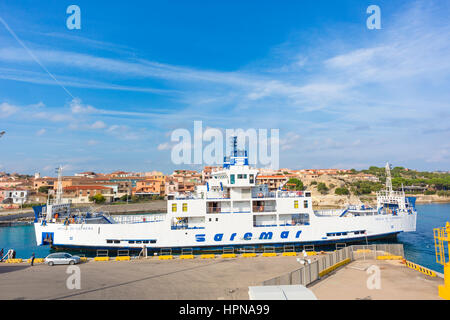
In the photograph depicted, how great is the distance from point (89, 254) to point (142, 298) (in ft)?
47.0

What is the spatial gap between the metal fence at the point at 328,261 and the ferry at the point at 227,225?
6.05 metres

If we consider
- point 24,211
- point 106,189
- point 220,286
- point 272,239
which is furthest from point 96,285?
point 106,189

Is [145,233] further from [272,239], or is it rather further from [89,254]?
[272,239]

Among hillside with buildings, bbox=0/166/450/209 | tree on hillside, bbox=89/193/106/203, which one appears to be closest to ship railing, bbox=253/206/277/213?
hillside with buildings, bbox=0/166/450/209

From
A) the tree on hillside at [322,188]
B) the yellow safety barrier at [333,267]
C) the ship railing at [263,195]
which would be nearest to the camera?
the yellow safety barrier at [333,267]

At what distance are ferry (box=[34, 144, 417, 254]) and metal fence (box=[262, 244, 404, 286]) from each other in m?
6.05

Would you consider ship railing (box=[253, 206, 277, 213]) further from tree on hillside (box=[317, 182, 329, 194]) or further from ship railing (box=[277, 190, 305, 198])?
tree on hillside (box=[317, 182, 329, 194])

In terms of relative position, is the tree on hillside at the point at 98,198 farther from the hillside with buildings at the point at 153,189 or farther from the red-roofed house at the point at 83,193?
the red-roofed house at the point at 83,193

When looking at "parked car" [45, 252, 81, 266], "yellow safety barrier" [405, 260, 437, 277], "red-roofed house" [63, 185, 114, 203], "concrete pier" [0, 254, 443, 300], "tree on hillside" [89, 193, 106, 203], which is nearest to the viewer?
"concrete pier" [0, 254, 443, 300]

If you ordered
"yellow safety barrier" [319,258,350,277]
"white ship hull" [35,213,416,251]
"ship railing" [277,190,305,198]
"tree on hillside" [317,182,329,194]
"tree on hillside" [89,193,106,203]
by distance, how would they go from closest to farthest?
"yellow safety barrier" [319,258,350,277] → "white ship hull" [35,213,416,251] → "ship railing" [277,190,305,198] → "tree on hillside" [89,193,106,203] → "tree on hillside" [317,182,329,194]

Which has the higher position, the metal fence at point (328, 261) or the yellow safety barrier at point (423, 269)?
the metal fence at point (328, 261)

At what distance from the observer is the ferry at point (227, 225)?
2103 centimetres

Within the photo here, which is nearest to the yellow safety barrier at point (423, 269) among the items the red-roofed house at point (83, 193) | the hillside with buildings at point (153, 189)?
the hillside with buildings at point (153, 189)

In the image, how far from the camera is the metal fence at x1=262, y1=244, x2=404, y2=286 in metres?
9.79
